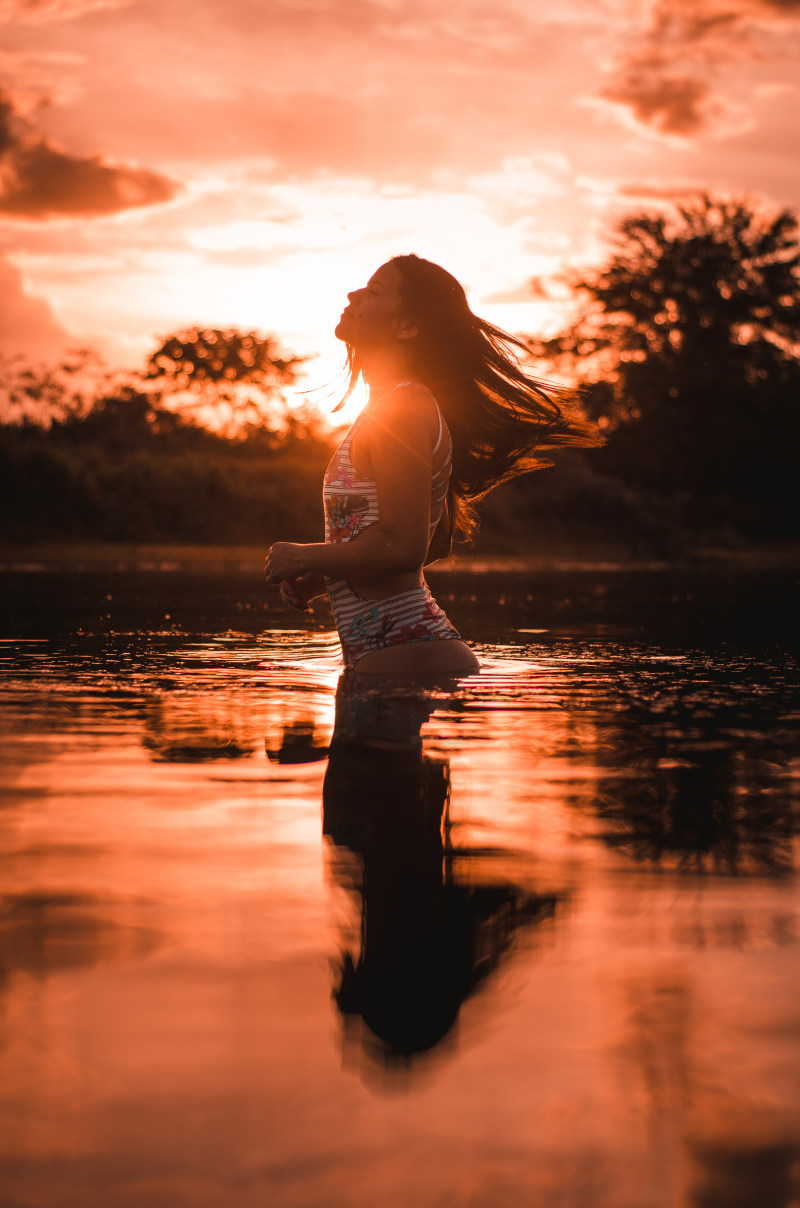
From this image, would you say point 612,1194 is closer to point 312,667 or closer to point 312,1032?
point 312,1032

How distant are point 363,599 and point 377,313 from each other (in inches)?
39.5

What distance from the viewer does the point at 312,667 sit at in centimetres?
551

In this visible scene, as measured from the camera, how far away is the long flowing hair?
4738mm

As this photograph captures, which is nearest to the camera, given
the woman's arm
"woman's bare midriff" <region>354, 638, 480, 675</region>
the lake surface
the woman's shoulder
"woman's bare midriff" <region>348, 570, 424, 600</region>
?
the lake surface

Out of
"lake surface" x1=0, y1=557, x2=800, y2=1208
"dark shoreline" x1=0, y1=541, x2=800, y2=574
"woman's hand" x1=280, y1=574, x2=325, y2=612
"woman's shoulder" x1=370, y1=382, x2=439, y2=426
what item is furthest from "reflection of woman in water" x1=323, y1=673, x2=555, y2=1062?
"dark shoreline" x1=0, y1=541, x2=800, y2=574

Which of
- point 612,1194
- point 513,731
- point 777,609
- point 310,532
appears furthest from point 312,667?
point 310,532

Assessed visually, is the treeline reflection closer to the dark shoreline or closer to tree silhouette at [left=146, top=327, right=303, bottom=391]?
the dark shoreline

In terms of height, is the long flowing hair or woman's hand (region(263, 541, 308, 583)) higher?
the long flowing hair

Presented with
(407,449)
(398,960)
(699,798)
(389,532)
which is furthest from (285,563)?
(398,960)

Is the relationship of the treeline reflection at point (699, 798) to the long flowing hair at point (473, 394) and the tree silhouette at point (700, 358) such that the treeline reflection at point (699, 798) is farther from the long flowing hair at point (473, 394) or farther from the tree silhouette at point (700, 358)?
the tree silhouette at point (700, 358)

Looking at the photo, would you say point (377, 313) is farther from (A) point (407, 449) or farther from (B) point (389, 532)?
(B) point (389, 532)

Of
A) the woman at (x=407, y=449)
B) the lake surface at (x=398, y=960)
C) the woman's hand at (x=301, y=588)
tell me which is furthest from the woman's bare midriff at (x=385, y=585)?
→ the lake surface at (x=398, y=960)

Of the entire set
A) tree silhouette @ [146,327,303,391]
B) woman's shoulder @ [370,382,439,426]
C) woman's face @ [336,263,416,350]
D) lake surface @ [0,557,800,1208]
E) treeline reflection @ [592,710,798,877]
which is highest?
tree silhouette @ [146,327,303,391]

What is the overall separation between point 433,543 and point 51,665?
159cm
